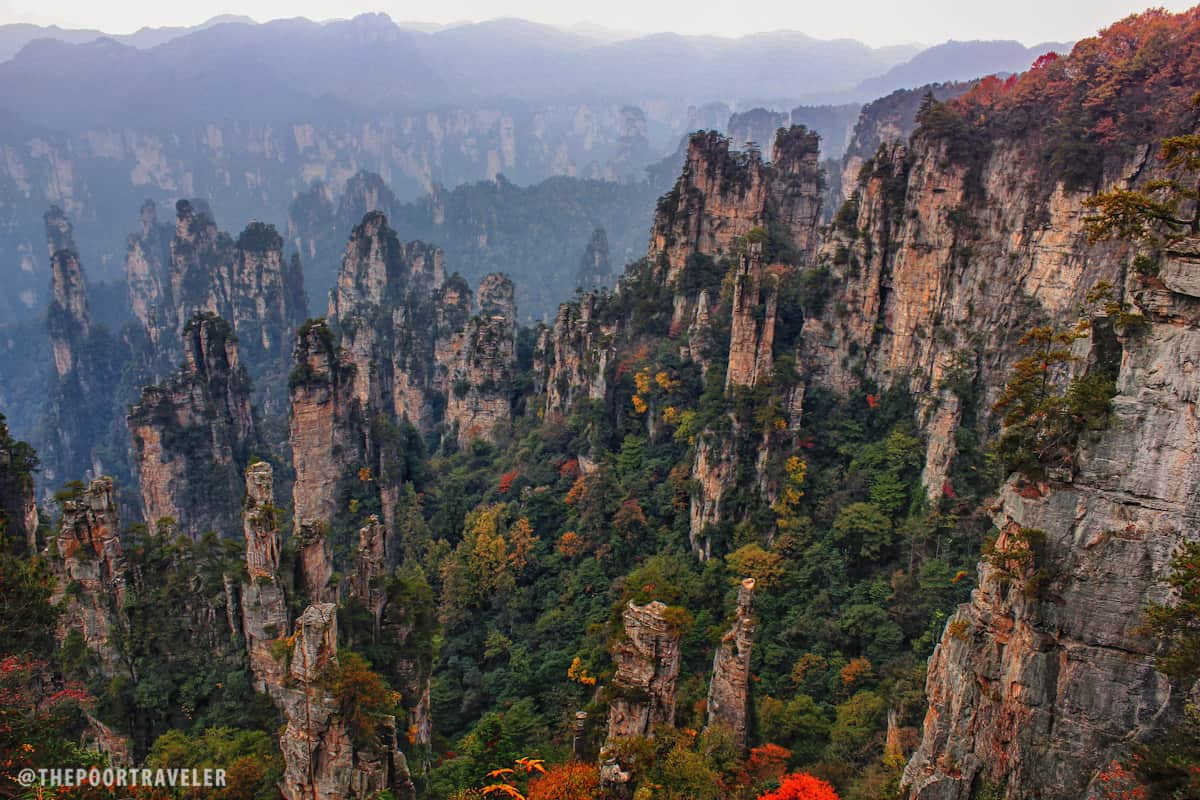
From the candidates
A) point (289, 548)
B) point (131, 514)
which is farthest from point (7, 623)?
point (131, 514)

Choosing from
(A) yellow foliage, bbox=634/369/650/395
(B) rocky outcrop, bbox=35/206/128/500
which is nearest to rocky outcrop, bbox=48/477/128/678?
(A) yellow foliage, bbox=634/369/650/395

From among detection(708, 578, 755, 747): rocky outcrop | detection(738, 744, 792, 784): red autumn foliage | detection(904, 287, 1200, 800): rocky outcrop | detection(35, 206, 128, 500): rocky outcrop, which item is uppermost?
detection(904, 287, 1200, 800): rocky outcrop

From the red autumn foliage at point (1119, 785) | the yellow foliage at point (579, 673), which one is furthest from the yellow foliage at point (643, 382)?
the red autumn foliage at point (1119, 785)

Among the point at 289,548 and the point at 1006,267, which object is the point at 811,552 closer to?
the point at 1006,267

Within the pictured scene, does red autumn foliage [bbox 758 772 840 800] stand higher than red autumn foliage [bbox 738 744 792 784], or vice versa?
red autumn foliage [bbox 758 772 840 800]

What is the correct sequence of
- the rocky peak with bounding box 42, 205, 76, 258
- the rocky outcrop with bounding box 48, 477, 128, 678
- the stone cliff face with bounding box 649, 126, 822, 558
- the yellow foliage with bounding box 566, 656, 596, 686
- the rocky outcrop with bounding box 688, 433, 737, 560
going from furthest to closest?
the rocky peak with bounding box 42, 205, 76, 258
the stone cliff face with bounding box 649, 126, 822, 558
the rocky outcrop with bounding box 688, 433, 737, 560
the yellow foliage with bounding box 566, 656, 596, 686
the rocky outcrop with bounding box 48, 477, 128, 678

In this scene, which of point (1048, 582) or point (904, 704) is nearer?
point (1048, 582)

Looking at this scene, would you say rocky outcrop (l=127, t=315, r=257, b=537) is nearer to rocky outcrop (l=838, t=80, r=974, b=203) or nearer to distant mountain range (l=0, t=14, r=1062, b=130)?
rocky outcrop (l=838, t=80, r=974, b=203)

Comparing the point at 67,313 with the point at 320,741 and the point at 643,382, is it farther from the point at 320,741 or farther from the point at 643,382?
the point at 320,741
